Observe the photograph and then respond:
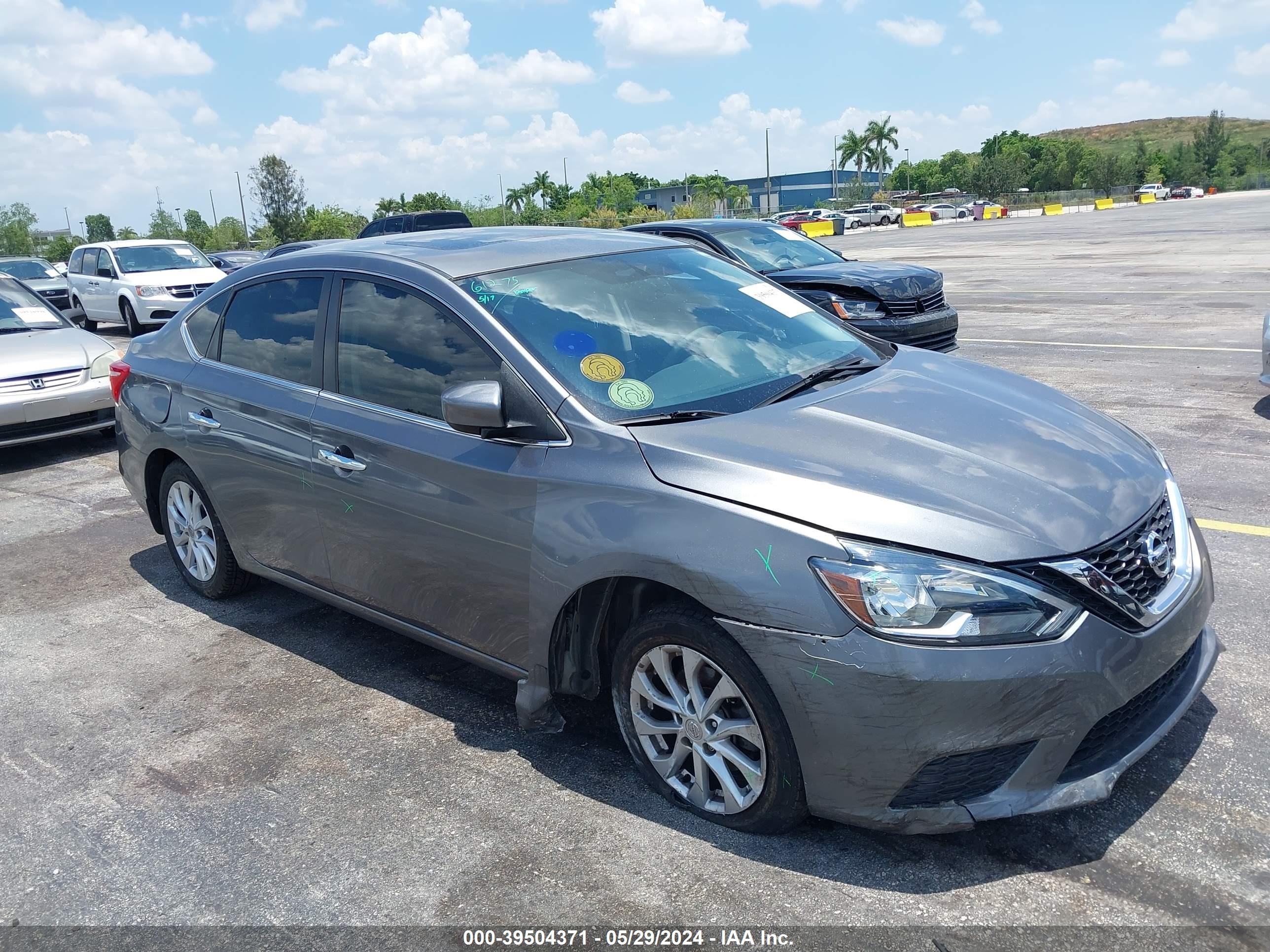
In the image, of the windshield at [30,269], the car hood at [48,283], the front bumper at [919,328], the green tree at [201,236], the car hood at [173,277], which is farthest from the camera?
the green tree at [201,236]

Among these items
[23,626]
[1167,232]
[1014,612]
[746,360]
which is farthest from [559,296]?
[1167,232]

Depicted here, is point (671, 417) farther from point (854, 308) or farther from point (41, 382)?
point (41, 382)

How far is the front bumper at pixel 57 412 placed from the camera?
28.7 ft

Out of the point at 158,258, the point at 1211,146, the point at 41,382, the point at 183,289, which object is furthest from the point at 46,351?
the point at 1211,146

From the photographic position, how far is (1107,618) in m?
2.78

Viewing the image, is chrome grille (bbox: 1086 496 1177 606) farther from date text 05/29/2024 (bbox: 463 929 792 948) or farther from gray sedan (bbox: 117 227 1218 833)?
date text 05/29/2024 (bbox: 463 929 792 948)

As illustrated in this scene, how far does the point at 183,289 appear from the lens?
18156 mm

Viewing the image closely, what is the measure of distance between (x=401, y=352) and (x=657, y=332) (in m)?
0.96

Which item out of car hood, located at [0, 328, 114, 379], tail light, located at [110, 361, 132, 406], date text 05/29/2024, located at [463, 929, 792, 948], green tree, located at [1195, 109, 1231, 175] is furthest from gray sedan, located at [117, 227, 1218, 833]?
green tree, located at [1195, 109, 1231, 175]

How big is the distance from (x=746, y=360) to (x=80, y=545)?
4797 mm

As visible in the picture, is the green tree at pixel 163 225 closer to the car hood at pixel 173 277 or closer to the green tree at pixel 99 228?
the green tree at pixel 99 228

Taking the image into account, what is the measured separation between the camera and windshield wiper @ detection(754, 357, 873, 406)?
11.8 ft

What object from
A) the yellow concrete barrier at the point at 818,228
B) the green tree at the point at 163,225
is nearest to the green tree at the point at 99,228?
the green tree at the point at 163,225

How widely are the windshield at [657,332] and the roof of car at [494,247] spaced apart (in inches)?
3.1
